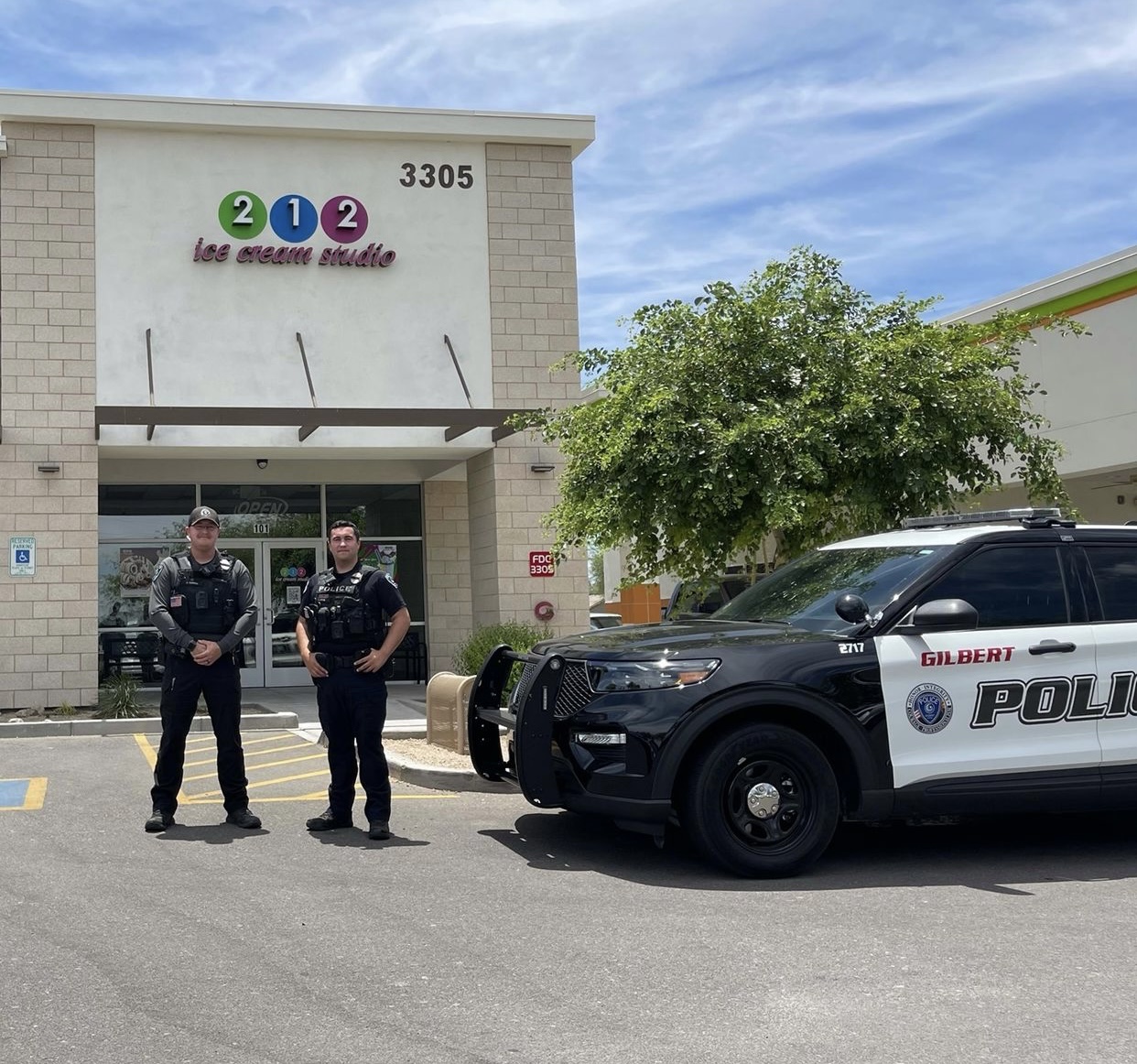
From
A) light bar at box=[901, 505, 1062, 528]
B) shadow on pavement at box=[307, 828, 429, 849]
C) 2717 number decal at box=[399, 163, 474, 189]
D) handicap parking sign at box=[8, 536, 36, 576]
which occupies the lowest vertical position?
shadow on pavement at box=[307, 828, 429, 849]

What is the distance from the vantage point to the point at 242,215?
690 inches

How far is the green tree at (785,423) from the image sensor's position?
438 inches

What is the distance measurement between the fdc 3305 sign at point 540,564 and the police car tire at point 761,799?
447 inches

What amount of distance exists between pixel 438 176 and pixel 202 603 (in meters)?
11.3

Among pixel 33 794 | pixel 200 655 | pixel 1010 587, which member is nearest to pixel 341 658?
pixel 200 655

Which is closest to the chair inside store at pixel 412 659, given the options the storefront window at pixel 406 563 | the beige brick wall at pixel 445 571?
the beige brick wall at pixel 445 571

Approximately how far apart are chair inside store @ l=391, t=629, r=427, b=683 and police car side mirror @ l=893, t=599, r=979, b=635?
1497 cm

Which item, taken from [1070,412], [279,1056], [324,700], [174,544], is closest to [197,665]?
[324,700]

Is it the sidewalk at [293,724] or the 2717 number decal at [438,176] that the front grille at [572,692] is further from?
the 2717 number decal at [438,176]

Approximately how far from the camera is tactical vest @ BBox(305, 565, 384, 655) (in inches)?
318

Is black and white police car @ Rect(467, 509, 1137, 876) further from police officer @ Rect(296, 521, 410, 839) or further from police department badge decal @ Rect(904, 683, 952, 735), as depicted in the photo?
police officer @ Rect(296, 521, 410, 839)

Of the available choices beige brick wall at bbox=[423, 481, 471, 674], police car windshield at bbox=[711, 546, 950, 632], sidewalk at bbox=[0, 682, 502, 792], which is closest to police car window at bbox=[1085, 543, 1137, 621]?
police car windshield at bbox=[711, 546, 950, 632]

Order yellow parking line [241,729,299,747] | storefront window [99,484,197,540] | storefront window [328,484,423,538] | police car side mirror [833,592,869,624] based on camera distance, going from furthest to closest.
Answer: storefront window [328,484,423,538], storefront window [99,484,197,540], yellow parking line [241,729,299,747], police car side mirror [833,592,869,624]

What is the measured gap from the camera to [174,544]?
66.5ft
